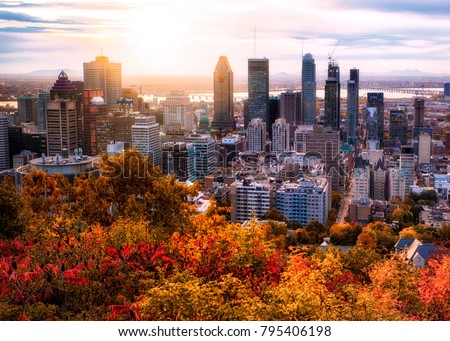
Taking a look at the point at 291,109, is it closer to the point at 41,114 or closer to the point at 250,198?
the point at 250,198

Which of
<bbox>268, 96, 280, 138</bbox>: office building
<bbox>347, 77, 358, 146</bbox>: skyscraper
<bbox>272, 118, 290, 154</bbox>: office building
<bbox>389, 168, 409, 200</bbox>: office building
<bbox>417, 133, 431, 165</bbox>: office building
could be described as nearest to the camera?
<bbox>389, 168, 409, 200</bbox>: office building

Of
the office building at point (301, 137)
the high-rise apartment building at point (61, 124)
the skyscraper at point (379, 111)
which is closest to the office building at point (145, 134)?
the high-rise apartment building at point (61, 124)

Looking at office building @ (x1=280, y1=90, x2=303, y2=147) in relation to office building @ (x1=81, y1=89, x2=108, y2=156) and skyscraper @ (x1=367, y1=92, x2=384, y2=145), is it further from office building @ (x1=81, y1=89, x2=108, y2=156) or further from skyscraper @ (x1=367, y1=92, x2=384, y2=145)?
office building @ (x1=81, y1=89, x2=108, y2=156)

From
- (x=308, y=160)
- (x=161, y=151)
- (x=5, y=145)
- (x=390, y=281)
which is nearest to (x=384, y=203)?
(x=308, y=160)

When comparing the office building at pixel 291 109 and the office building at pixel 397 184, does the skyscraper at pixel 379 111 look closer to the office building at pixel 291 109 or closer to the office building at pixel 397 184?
the office building at pixel 291 109

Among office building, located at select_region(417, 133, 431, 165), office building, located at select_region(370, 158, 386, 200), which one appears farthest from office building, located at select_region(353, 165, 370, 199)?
office building, located at select_region(417, 133, 431, 165)
